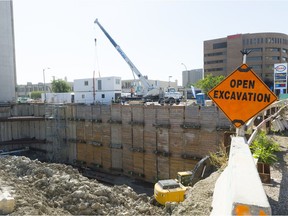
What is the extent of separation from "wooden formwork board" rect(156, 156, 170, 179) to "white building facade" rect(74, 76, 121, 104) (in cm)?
2545

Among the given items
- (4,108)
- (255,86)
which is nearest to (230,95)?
(255,86)

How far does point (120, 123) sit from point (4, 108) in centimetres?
1682

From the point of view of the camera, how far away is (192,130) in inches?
698

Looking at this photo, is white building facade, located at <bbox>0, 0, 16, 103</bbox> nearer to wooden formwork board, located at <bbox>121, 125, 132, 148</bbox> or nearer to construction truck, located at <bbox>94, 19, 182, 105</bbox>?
construction truck, located at <bbox>94, 19, 182, 105</bbox>

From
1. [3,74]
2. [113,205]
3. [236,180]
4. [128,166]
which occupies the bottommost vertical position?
[128,166]


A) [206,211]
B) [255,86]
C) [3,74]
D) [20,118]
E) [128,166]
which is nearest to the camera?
[206,211]

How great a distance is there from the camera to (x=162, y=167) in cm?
1938

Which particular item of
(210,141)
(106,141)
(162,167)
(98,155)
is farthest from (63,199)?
(98,155)

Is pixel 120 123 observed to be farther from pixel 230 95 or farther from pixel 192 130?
pixel 230 95

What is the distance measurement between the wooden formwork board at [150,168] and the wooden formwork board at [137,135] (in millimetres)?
1231

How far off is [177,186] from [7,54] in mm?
39615

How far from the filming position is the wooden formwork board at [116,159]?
879 inches

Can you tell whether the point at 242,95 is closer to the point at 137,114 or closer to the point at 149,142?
the point at 149,142

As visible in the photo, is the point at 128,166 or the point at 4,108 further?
the point at 4,108
